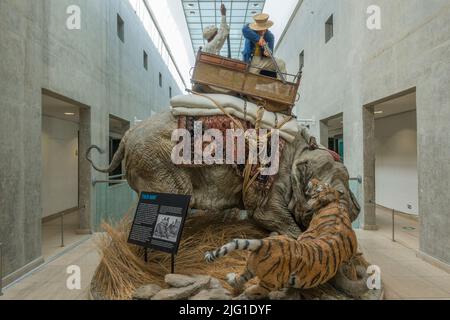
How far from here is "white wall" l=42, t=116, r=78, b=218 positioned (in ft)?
25.4

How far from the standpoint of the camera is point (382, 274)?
3648mm

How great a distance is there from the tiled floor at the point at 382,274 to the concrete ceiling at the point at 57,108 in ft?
8.14

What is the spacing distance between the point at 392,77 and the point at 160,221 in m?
4.33

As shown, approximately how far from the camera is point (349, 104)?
696cm

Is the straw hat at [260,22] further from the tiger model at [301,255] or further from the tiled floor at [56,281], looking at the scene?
the tiled floor at [56,281]

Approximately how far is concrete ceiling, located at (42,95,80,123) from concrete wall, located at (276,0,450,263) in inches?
209

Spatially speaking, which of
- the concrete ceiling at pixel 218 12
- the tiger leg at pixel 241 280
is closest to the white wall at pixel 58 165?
the concrete ceiling at pixel 218 12

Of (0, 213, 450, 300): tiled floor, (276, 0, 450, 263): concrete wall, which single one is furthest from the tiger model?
(276, 0, 450, 263): concrete wall

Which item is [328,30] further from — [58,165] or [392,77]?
[58,165]
